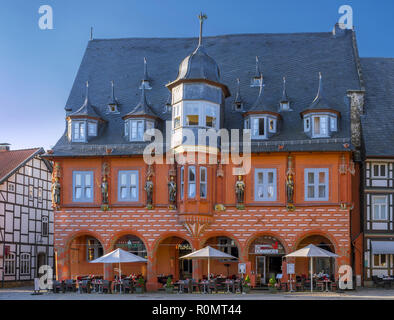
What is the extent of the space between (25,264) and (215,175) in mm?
17926

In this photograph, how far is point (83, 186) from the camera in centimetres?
4512

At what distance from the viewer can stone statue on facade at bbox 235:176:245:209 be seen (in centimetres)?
4325

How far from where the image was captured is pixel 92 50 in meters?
52.5

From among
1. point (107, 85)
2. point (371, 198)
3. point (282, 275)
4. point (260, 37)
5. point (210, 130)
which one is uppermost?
point (260, 37)

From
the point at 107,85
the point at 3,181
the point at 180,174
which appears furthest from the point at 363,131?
the point at 3,181

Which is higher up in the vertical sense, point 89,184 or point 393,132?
point 393,132

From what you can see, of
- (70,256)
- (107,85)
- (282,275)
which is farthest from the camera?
Result: (107,85)

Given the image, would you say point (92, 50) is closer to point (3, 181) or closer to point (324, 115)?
point (3, 181)

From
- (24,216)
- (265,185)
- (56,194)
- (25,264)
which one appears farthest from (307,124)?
(25,264)

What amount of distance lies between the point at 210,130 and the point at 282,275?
355 inches

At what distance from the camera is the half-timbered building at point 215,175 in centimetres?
4303

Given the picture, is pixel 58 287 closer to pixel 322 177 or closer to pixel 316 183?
pixel 316 183

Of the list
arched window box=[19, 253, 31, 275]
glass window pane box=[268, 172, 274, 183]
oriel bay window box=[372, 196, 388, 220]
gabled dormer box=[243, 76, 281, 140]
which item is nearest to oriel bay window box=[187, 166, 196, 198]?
gabled dormer box=[243, 76, 281, 140]

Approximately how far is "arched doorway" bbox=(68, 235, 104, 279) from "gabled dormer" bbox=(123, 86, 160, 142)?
6.80 meters
